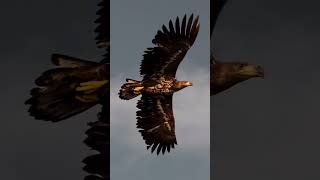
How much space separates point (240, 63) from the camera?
16875mm

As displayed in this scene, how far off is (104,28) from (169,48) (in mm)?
1390

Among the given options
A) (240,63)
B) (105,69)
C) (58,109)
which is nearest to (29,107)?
(58,109)

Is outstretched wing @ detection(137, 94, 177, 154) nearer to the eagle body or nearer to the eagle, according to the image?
the eagle body

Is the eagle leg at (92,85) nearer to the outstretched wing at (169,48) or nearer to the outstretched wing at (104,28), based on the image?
the outstretched wing at (104,28)

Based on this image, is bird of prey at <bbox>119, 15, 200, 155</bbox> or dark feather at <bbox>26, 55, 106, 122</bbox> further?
dark feather at <bbox>26, 55, 106, 122</bbox>

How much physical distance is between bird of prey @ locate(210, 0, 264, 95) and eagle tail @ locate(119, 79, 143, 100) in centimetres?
148

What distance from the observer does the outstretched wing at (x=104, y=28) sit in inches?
658

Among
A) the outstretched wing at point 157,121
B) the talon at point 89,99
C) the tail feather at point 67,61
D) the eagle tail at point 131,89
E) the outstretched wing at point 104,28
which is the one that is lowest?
the outstretched wing at point 157,121

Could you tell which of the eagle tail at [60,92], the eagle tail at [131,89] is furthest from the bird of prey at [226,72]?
the eagle tail at [60,92]

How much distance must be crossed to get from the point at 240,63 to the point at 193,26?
1.25 metres

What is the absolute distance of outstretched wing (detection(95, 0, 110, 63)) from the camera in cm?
1672

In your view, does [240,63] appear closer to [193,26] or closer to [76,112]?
[193,26]

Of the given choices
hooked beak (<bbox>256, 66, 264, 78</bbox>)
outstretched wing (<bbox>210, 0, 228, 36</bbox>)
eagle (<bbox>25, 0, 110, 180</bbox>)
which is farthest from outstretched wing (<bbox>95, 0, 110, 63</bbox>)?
hooked beak (<bbox>256, 66, 264, 78</bbox>)

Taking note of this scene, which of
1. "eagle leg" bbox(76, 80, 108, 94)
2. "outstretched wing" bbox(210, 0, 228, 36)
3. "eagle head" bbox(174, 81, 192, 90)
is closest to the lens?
"eagle head" bbox(174, 81, 192, 90)
